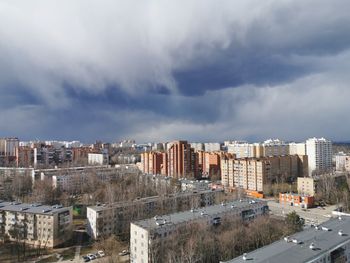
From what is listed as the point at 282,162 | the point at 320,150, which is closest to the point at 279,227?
the point at 282,162

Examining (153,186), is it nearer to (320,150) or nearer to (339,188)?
(339,188)

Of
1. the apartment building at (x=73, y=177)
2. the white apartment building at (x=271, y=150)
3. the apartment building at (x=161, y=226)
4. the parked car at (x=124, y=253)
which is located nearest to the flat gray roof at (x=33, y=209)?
the parked car at (x=124, y=253)

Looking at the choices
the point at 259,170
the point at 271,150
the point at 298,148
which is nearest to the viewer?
the point at 259,170

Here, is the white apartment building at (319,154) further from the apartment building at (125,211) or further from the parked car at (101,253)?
the parked car at (101,253)

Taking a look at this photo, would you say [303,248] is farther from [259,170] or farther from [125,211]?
[259,170]

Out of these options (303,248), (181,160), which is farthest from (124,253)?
(181,160)

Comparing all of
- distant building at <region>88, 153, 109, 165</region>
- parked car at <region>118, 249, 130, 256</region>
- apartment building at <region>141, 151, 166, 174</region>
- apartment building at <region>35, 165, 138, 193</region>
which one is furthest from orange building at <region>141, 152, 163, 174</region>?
parked car at <region>118, 249, 130, 256</region>

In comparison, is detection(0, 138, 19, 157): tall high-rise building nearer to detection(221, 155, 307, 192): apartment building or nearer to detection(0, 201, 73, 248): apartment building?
detection(221, 155, 307, 192): apartment building
